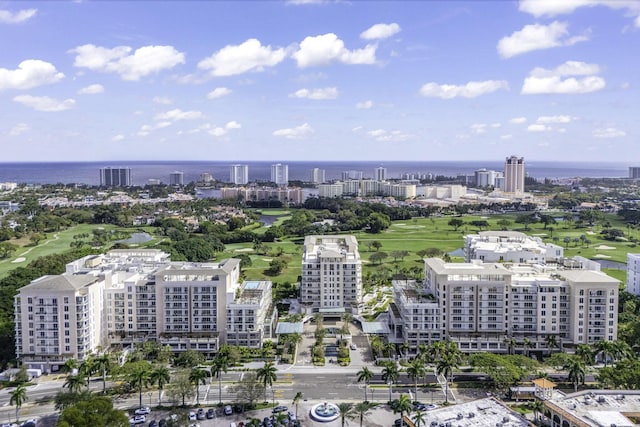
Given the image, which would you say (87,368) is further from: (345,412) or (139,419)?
(345,412)

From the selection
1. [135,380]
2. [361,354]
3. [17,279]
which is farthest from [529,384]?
[17,279]

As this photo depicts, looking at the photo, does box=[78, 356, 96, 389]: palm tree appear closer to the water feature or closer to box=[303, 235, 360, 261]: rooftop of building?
the water feature

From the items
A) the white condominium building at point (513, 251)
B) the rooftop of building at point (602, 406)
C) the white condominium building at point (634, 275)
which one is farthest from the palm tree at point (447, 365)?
the white condominium building at point (634, 275)

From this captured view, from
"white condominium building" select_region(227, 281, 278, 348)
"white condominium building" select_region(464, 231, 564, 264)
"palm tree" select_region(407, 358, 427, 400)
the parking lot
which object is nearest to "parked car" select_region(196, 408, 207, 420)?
the parking lot

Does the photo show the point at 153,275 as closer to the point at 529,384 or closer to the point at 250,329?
the point at 250,329

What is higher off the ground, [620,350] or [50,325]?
[50,325]

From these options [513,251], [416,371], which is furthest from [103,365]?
[513,251]
